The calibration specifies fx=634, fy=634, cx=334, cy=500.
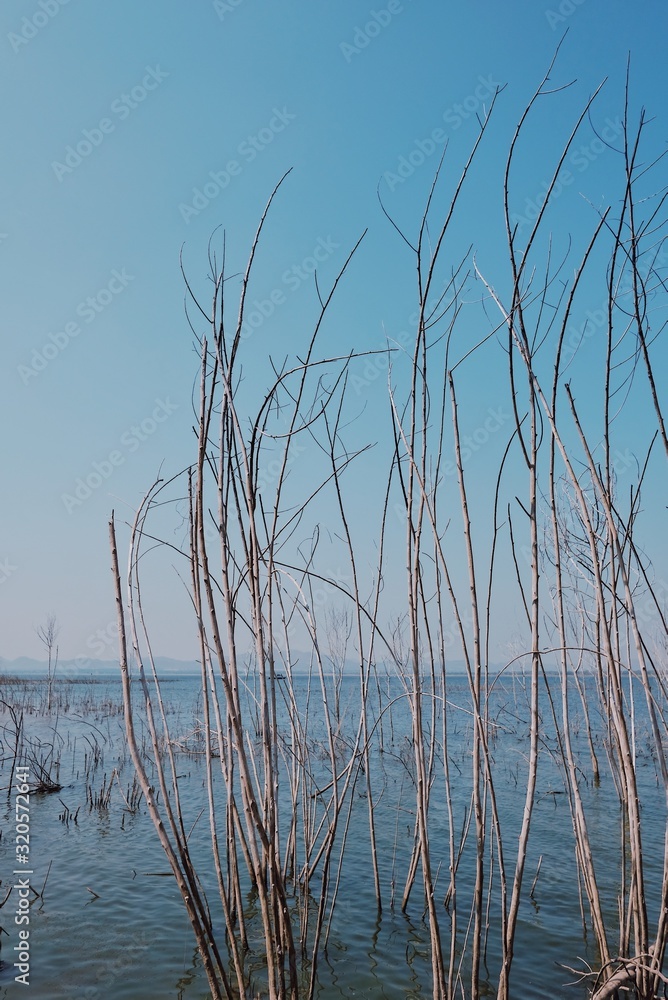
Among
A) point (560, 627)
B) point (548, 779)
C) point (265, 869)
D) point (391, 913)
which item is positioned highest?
point (560, 627)

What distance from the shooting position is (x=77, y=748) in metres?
12.7

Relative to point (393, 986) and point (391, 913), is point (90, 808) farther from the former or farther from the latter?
point (393, 986)

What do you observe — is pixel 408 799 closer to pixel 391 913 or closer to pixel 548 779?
pixel 548 779

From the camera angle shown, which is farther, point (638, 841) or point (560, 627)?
point (560, 627)

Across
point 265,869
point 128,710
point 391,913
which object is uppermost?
point 128,710

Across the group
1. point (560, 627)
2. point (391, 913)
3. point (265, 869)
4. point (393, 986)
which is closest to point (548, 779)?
point (391, 913)

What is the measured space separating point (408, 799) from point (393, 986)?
517cm

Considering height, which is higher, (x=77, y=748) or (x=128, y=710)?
(x=128, y=710)

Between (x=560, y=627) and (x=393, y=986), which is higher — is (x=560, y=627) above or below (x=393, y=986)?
above

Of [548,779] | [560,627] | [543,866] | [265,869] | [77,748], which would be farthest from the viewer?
[77,748]

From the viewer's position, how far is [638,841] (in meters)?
1.93

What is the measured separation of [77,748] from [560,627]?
1268 cm

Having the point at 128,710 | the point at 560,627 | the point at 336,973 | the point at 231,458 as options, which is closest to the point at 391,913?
the point at 336,973

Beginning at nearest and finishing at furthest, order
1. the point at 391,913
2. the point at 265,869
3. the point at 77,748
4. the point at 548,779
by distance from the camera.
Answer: the point at 265,869
the point at 391,913
the point at 548,779
the point at 77,748
